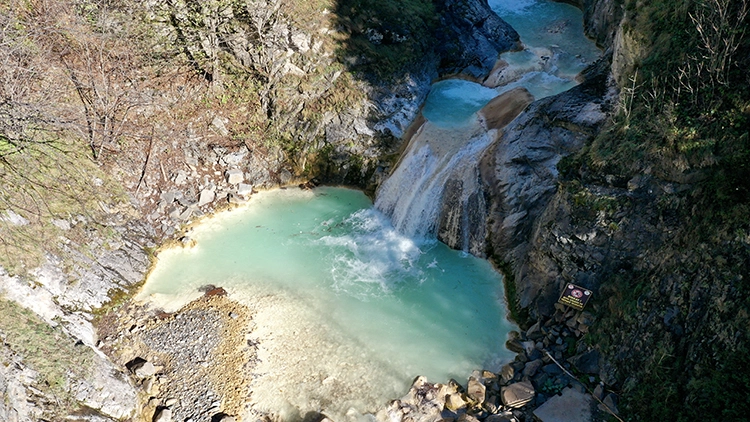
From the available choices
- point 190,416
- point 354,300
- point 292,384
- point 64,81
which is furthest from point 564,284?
point 64,81

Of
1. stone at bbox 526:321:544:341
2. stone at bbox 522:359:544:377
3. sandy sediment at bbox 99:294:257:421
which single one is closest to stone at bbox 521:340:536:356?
stone at bbox 526:321:544:341

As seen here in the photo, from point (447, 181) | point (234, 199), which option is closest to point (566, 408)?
point (447, 181)

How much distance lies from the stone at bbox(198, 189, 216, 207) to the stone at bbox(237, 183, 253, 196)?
96 centimetres

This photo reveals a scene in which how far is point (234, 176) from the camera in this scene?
1883 cm

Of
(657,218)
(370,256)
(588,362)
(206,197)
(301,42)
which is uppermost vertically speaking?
(301,42)

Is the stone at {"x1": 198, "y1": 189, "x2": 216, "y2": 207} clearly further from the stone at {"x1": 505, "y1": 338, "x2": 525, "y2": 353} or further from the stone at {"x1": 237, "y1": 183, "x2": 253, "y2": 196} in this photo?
the stone at {"x1": 505, "y1": 338, "x2": 525, "y2": 353}

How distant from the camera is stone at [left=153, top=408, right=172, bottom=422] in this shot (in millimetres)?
11492

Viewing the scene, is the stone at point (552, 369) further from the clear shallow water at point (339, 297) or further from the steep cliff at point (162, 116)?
the steep cliff at point (162, 116)

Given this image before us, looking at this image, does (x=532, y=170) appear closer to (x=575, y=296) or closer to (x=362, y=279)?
(x=575, y=296)

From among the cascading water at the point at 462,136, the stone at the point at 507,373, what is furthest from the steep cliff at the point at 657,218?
the cascading water at the point at 462,136

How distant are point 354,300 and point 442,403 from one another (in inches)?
161

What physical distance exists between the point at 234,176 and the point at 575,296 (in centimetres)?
1276

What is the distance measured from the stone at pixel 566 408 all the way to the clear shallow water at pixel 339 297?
1.80 meters

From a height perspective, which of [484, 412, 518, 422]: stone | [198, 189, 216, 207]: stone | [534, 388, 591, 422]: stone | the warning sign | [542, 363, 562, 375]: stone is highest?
[198, 189, 216, 207]: stone
